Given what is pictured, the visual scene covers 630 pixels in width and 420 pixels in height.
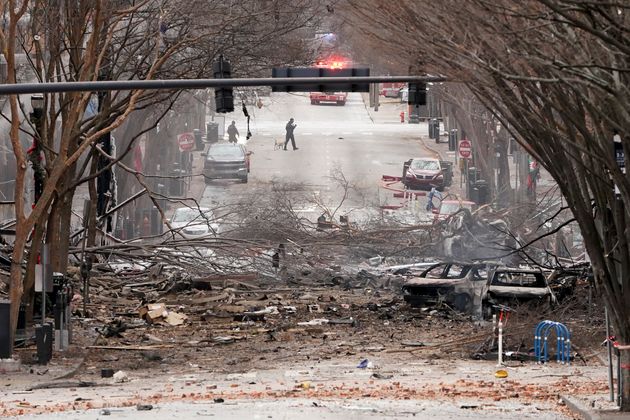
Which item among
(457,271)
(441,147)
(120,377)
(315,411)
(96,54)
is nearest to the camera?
(315,411)

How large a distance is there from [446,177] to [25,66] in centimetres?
3103

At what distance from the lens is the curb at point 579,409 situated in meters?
17.7

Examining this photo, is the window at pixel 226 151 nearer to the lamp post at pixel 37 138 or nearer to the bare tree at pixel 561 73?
the lamp post at pixel 37 138

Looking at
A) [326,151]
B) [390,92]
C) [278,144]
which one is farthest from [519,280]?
[390,92]

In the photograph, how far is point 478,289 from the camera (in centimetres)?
3312

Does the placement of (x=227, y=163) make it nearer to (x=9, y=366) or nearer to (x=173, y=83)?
(x=9, y=366)

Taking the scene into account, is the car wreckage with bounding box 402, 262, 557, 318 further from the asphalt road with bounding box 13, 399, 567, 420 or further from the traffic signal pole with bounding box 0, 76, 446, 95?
the traffic signal pole with bounding box 0, 76, 446, 95

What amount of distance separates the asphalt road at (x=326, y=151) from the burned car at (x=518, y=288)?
846 inches

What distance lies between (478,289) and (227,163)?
103ft

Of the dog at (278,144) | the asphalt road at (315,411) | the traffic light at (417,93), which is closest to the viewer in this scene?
the asphalt road at (315,411)

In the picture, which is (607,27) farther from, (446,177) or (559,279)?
(446,177)

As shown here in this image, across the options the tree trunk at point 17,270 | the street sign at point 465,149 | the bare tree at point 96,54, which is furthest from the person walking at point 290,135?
the tree trunk at point 17,270

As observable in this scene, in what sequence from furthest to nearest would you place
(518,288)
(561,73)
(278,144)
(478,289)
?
(278,144), (478,289), (518,288), (561,73)

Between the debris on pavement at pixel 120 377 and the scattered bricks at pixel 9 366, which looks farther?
the scattered bricks at pixel 9 366
